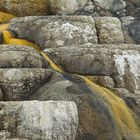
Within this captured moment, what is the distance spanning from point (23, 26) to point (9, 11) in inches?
168

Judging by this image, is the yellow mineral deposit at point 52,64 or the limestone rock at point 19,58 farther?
the yellow mineral deposit at point 52,64

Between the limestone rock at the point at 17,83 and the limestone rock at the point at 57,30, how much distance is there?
4.37 m

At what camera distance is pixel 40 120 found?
26.7 feet

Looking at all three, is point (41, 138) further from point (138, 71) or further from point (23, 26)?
point (23, 26)

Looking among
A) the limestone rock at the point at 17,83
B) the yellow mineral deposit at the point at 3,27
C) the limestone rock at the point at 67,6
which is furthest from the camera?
the limestone rock at the point at 67,6

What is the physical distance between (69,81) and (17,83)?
3.85 feet

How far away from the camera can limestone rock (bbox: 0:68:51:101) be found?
9703mm

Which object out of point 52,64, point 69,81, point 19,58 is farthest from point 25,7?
point 69,81

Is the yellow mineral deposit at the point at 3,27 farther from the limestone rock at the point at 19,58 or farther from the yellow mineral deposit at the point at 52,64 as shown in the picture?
the limestone rock at the point at 19,58

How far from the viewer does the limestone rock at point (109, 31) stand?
15109 mm

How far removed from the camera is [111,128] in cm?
904

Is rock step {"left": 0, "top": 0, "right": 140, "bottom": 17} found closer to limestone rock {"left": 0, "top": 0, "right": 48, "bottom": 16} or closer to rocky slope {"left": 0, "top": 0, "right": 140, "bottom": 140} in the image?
limestone rock {"left": 0, "top": 0, "right": 48, "bottom": 16}

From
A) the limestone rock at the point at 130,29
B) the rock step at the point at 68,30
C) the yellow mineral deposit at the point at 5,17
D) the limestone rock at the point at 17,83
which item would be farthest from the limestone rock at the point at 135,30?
the limestone rock at the point at 17,83

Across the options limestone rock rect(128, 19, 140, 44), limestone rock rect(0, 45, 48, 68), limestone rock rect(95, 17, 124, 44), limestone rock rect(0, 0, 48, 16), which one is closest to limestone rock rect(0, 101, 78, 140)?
limestone rock rect(0, 45, 48, 68)
